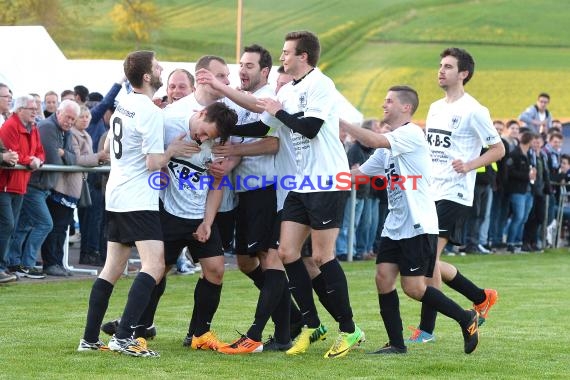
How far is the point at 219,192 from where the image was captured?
8.62 m

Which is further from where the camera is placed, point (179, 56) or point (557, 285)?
point (179, 56)

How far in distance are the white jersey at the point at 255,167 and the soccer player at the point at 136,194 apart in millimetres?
806

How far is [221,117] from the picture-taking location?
834 cm

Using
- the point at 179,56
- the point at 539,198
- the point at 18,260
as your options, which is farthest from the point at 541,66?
the point at 18,260

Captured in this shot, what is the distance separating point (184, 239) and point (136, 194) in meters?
0.65

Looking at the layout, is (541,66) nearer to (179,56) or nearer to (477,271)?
(179,56)

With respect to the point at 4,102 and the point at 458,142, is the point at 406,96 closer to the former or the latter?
the point at 458,142

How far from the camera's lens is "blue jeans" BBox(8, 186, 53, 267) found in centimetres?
1331

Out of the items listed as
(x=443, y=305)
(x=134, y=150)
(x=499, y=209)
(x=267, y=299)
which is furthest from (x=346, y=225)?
(x=134, y=150)

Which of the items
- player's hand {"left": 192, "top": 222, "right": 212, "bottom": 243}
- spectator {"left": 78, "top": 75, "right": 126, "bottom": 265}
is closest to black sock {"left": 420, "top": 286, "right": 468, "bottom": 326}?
player's hand {"left": 192, "top": 222, "right": 212, "bottom": 243}

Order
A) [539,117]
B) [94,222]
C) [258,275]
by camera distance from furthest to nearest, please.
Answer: [539,117]
[94,222]
[258,275]

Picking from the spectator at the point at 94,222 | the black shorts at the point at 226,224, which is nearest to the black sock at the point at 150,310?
the black shorts at the point at 226,224

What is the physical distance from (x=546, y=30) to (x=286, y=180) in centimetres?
4316

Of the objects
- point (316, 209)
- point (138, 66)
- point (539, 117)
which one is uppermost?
point (138, 66)
